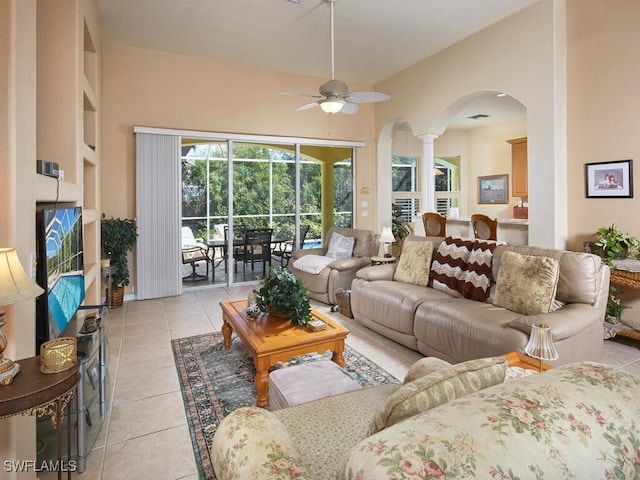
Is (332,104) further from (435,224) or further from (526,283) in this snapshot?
(435,224)

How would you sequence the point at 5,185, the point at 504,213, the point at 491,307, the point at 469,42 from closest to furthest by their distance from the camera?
the point at 5,185 → the point at 491,307 → the point at 469,42 → the point at 504,213

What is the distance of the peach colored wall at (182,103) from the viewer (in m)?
5.07

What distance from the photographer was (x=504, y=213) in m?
8.38

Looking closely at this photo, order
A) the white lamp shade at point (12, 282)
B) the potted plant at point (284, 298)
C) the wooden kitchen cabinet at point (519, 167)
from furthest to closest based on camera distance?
1. the wooden kitchen cabinet at point (519, 167)
2. the potted plant at point (284, 298)
3. the white lamp shade at point (12, 282)

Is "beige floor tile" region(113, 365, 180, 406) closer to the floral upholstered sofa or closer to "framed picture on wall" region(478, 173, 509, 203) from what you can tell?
the floral upholstered sofa

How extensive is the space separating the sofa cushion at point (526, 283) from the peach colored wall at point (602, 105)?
160 centimetres

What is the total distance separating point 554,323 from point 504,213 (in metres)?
6.63

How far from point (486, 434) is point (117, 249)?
5.08 m

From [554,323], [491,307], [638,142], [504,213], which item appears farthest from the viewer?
[504,213]

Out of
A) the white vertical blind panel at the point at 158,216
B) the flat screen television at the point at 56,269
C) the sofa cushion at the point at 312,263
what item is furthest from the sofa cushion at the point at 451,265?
the white vertical blind panel at the point at 158,216

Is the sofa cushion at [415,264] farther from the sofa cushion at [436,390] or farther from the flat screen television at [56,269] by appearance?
the flat screen television at [56,269]

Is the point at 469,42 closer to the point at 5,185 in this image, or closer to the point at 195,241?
the point at 195,241

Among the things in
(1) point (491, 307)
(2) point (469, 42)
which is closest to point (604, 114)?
(2) point (469, 42)

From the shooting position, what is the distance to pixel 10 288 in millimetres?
1339
